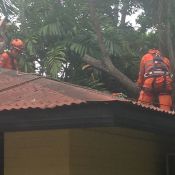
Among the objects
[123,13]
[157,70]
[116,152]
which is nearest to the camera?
[116,152]

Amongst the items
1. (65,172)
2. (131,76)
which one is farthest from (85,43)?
(65,172)

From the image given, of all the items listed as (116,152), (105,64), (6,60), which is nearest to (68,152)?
(116,152)

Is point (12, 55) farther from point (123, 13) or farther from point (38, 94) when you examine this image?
point (123, 13)

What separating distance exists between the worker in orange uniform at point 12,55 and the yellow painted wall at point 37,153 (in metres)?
4.54

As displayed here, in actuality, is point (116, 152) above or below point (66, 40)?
below

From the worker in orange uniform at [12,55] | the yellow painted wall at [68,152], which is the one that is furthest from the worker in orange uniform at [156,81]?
the yellow painted wall at [68,152]

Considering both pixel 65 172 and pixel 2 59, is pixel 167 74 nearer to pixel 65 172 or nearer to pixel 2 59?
pixel 2 59

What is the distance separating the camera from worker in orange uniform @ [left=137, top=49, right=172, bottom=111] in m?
10.4

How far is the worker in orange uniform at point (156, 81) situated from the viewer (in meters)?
10.4

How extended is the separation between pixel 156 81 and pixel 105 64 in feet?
5.92

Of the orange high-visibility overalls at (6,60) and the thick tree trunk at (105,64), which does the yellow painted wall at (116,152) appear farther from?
the orange high-visibility overalls at (6,60)

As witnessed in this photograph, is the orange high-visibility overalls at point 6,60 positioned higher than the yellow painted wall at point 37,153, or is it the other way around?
the orange high-visibility overalls at point 6,60

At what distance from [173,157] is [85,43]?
4697 millimetres

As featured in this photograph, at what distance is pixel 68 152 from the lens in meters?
6.23
